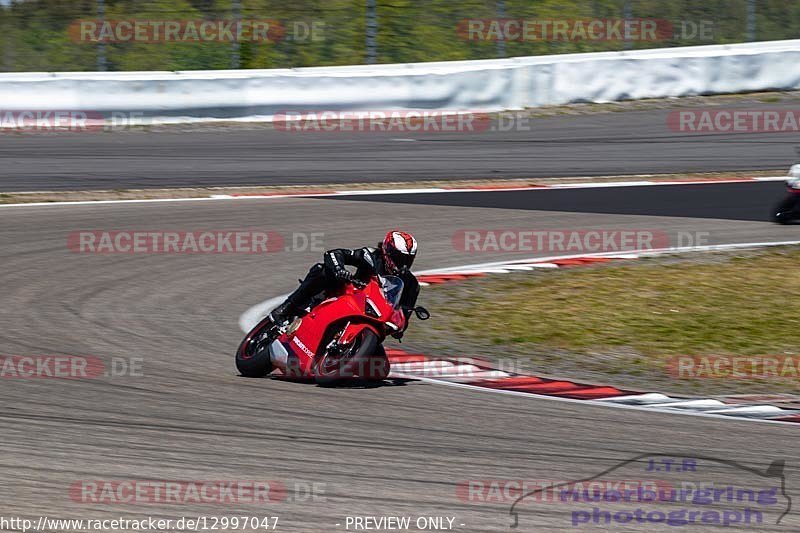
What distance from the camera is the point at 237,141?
1833 cm

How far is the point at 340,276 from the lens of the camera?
7.00m

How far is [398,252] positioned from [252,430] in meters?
1.52

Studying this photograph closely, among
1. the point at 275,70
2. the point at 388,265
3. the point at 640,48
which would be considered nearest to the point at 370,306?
the point at 388,265

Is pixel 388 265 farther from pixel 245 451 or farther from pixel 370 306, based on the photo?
pixel 245 451

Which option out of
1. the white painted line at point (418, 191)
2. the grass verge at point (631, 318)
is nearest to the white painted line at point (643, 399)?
the grass verge at point (631, 318)

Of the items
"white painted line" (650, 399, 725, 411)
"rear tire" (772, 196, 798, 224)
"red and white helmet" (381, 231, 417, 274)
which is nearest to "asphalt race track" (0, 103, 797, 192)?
"rear tire" (772, 196, 798, 224)

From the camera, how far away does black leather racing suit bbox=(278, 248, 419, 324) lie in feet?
23.1

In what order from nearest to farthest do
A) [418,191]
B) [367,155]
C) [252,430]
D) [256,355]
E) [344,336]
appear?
[252,430] → [344,336] → [256,355] → [418,191] → [367,155]

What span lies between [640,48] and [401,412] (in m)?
16.6

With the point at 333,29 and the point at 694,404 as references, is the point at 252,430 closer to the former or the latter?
the point at 694,404

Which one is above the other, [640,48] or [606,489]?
[640,48]

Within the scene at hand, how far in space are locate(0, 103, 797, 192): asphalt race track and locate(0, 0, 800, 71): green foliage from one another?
1741mm

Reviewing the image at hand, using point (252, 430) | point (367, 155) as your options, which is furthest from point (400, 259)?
point (367, 155)

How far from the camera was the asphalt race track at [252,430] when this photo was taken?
203 inches
